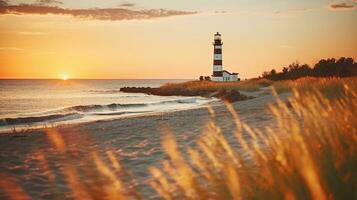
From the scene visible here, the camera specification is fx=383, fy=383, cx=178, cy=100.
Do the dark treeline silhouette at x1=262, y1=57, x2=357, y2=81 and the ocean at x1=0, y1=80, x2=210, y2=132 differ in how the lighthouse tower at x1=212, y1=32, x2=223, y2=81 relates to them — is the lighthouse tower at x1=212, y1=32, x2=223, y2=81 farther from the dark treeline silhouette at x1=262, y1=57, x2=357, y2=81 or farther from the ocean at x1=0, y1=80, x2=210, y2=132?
the ocean at x1=0, y1=80, x2=210, y2=132

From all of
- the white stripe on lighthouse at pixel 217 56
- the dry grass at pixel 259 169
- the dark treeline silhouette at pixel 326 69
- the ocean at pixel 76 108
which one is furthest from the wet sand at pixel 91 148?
the white stripe on lighthouse at pixel 217 56

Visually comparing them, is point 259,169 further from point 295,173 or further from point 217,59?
point 217,59

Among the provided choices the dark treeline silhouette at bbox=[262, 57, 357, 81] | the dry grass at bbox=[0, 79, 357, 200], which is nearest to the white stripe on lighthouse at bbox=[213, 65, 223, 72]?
the dark treeline silhouette at bbox=[262, 57, 357, 81]

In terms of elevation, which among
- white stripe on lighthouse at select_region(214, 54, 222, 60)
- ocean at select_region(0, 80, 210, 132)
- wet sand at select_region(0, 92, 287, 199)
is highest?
white stripe on lighthouse at select_region(214, 54, 222, 60)

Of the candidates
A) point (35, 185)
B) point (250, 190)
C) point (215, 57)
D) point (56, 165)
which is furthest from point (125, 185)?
point (215, 57)

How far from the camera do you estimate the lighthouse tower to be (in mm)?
71312

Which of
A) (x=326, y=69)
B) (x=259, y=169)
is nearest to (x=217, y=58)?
(x=326, y=69)

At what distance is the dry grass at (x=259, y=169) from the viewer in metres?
3.20

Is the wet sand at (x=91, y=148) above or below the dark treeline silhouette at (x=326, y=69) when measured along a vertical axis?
below

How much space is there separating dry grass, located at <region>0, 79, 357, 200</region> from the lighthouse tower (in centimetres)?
6288

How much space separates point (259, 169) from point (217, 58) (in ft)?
220

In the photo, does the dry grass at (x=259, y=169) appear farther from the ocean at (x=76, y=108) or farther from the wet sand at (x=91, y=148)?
the ocean at (x=76, y=108)

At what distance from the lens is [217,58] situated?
234 ft

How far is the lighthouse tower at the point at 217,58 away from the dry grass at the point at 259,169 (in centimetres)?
6288
